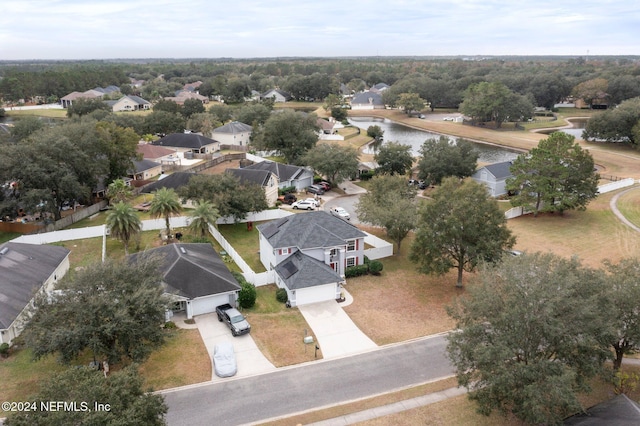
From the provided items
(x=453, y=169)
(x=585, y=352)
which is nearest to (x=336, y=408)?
(x=585, y=352)

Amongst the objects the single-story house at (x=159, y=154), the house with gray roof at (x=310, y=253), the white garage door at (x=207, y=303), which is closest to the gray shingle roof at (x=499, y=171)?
the house with gray roof at (x=310, y=253)

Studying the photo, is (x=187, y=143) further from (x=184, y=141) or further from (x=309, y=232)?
(x=309, y=232)

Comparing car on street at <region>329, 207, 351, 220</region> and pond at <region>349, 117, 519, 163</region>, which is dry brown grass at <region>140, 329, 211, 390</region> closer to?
car on street at <region>329, 207, 351, 220</region>

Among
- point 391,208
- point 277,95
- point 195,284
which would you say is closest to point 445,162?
point 391,208

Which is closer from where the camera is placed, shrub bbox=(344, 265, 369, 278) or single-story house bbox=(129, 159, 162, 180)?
shrub bbox=(344, 265, 369, 278)

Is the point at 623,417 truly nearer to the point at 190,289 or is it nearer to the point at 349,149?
the point at 190,289

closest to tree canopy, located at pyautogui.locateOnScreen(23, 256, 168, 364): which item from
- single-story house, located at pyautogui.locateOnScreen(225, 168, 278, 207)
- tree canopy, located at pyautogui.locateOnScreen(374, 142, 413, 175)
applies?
single-story house, located at pyautogui.locateOnScreen(225, 168, 278, 207)
